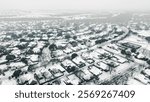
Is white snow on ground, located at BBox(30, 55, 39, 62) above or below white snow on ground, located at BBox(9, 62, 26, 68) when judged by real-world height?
above

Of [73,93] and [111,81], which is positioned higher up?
[73,93]

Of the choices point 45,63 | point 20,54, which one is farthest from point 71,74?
point 20,54

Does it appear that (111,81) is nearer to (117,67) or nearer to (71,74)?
(117,67)

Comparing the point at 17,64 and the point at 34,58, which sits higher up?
the point at 34,58

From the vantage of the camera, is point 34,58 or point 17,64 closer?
point 17,64

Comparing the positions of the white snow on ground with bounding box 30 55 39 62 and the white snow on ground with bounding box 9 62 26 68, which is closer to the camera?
the white snow on ground with bounding box 9 62 26 68

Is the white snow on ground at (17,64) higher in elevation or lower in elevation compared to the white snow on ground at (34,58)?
lower

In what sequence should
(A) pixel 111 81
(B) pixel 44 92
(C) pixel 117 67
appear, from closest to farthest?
(B) pixel 44 92 → (A) pixel 111 81 → (C) pixel 117 67

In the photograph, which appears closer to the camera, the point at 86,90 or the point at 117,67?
the point at 86,90

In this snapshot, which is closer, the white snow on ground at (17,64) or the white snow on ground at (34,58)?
the white snow on ground at (17,64)

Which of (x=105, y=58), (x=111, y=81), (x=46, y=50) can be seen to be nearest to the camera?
(x=111, y=81)
